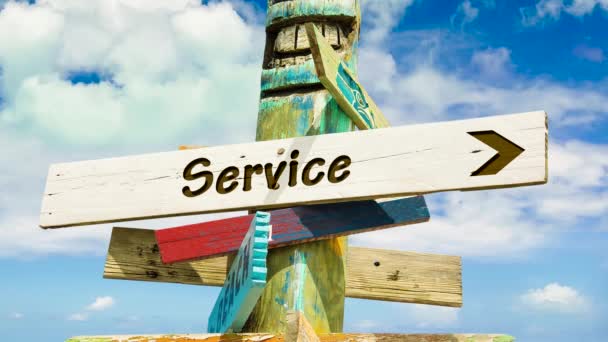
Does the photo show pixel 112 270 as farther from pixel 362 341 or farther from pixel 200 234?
pixel 362 341

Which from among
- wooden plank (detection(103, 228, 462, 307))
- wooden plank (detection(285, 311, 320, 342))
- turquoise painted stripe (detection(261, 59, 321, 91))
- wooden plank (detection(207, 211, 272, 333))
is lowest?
wooden plank (detection(285, 311, 320, 342))

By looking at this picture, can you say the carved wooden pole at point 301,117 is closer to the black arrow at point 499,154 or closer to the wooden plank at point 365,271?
the wooden plank at point 365,271

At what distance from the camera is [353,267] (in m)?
2.96

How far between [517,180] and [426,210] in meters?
0.53

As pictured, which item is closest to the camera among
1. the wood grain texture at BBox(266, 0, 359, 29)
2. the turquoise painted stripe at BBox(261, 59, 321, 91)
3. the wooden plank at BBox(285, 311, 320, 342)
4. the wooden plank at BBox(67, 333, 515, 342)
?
the wooden plank at BBox(285, 311, 320, 342)

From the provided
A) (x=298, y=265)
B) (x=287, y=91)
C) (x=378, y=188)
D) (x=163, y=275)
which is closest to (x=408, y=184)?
(x=378, y=188)

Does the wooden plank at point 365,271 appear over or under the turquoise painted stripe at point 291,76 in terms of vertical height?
under

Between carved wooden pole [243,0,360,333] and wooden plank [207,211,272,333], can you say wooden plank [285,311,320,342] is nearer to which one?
wooden plank [207,211,272,333]

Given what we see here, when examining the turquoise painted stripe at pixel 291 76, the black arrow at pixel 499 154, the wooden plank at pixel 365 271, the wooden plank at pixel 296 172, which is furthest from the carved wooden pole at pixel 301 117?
the black arrow at pixel 499 154

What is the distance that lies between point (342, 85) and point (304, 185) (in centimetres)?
43

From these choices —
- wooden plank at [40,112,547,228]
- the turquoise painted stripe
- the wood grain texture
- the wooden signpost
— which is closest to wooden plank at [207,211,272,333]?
the wooden signpost

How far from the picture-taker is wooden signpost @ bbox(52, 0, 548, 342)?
2072 mm

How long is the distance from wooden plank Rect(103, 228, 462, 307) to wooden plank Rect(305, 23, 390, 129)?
637mm

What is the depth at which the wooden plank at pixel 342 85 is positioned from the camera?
2244 mm
